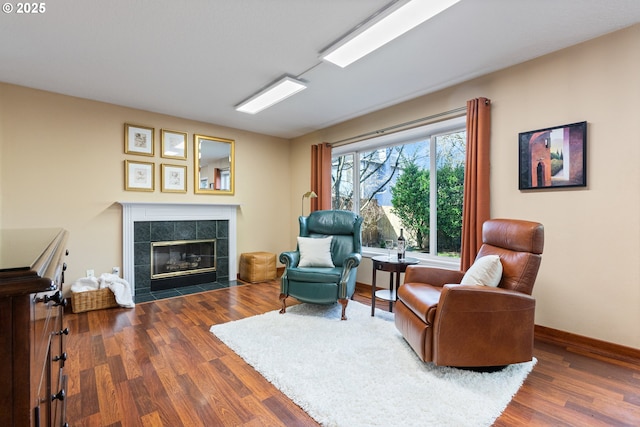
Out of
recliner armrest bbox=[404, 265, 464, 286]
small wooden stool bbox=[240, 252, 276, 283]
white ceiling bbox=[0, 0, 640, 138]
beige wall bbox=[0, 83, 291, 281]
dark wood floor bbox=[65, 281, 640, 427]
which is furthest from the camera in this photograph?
small wooden stool bbox=[240, 252, 276, 283]

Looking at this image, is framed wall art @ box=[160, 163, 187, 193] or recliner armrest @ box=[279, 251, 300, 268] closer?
recliner armrest @ box=[279, 251, 300, 268]

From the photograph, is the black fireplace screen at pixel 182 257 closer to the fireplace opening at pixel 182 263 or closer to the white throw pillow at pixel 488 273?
the fireplace opening at pixel 182 263

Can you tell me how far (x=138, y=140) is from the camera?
13.0ft

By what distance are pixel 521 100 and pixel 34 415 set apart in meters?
3.61

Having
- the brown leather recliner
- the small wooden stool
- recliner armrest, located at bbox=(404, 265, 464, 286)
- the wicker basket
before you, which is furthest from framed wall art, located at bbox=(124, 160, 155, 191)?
the brown leather recliner

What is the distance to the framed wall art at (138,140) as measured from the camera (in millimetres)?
3865

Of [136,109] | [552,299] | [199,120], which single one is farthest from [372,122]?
[136,109]

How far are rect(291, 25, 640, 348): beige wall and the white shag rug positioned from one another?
2.62ft

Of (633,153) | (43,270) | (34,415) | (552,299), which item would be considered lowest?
(552,299)

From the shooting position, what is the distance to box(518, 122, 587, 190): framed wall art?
96.0 inches

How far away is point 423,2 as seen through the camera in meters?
1.87

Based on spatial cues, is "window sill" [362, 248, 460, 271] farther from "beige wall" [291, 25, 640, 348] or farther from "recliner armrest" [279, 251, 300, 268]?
"recliner armrest" [279, 251, 300, 268]

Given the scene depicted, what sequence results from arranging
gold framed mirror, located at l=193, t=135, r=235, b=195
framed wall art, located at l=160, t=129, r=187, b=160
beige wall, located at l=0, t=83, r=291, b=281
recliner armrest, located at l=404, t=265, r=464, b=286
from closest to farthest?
recliner armrest, located at l=404, t=265, r=464, b=286 < beige wall, located at l=0, t=83, r=291, b=281 < framed wall art, located at l=160, t=129, r=187, b=160 < gold framed mirror, located at l=193, t=135, r=235, b=195

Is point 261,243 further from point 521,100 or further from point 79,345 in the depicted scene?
point 521,100
